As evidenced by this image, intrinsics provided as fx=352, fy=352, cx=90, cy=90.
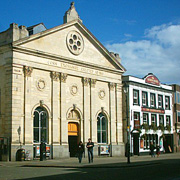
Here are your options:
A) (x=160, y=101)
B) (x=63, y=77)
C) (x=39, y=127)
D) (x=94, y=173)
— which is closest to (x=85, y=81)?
(x=63, y=77)

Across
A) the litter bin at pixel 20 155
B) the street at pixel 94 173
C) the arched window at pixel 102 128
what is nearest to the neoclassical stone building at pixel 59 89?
the arched window at pixel 102 128

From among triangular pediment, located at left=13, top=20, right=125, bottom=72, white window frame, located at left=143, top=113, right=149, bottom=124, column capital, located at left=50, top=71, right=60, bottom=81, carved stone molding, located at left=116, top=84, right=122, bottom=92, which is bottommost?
white window frame, located at left=143, top=113, right=149, bottom=124

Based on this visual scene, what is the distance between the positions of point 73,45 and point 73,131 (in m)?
9.40

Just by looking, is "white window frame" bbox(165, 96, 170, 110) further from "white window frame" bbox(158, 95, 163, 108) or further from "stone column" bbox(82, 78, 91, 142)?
"stone column" bbox(82, 78, 91, 142)

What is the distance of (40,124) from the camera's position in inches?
1347

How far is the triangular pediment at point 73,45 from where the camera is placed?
34781 millimetres

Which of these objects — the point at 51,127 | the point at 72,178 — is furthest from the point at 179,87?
the point at 72,178

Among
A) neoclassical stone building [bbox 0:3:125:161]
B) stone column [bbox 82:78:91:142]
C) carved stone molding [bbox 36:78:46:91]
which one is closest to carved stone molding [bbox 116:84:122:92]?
neoclassical stone building [bbox 0:3:125:161]

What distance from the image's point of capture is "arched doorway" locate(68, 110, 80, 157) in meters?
37.6

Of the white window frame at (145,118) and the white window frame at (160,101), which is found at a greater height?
the white window frame at (160,101)

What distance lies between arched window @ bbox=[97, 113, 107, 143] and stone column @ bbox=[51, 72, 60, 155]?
6.83 metres

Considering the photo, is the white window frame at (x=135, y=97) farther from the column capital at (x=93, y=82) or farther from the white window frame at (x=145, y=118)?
the column capital at (x=93, y=82)

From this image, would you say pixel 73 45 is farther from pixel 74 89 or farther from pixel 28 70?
pixel 28 70

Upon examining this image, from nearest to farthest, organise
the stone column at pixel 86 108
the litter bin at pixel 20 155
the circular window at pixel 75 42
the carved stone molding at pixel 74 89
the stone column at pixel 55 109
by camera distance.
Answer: the litter bin at pixel 20 155 → the stone column at pixel 55 109 → the carved stone molding at pixel 74 89 → the circular window at pixel 75 42 → the stone column at pixel 86 108
